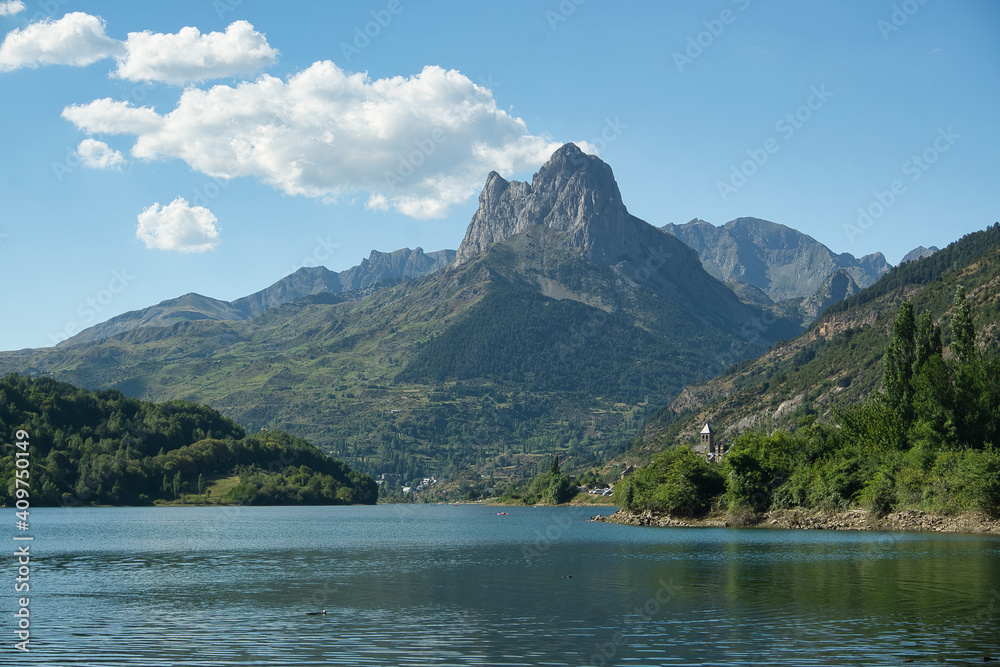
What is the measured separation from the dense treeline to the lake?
542 inches

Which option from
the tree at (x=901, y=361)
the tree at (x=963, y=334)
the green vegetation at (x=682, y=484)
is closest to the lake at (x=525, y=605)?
the tree at (x=901, y=361)

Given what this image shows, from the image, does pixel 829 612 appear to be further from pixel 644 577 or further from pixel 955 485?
pixel 955 485

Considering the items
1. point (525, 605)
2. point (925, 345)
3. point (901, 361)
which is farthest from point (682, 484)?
point (525, 605)

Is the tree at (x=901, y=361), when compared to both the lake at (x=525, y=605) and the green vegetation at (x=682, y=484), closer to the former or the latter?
the green vegetation at (x=682, y=484)

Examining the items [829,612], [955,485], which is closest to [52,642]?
[829,612]

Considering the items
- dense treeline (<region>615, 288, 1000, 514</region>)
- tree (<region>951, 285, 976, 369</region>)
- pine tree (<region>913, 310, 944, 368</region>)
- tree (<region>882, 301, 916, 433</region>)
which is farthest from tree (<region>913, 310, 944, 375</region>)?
tree (<region>951, 285, 976, 369</region>)

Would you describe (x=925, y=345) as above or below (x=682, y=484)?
above

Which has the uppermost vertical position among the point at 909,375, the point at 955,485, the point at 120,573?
the point at 909,375

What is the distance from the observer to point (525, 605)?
53.7 metres

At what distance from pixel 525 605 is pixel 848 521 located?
271 ft

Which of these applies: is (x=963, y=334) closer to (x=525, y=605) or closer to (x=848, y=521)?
(x=848, y=521)

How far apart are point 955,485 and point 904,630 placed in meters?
73.2

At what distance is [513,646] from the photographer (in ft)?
132

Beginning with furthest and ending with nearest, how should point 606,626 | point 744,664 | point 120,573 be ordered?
point 120,573 < point 606,626 < point 744,664
